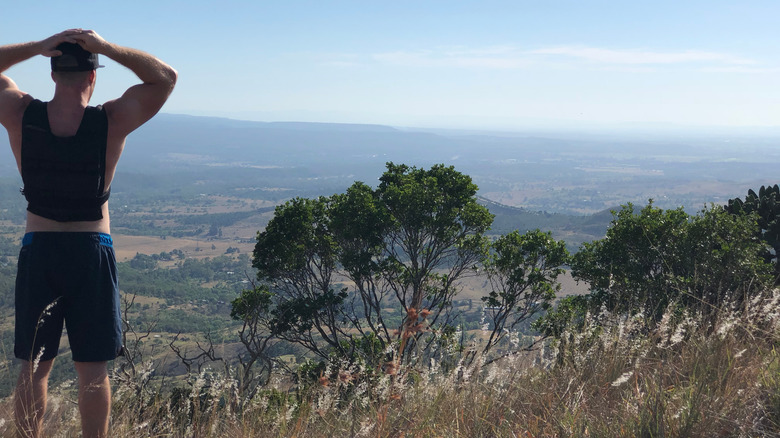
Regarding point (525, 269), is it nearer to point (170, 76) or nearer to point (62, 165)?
point (170, 76)

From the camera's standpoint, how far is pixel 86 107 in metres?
2.76

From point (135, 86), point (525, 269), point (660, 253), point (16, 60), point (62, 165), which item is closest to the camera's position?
point (62, 165)

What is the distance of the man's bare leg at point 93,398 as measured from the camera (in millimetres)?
2725

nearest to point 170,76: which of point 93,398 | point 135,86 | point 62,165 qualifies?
point 135,86

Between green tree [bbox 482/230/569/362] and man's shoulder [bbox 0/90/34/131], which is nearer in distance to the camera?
man's shoulder [bbox 0/90/34/131]

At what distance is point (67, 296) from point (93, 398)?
1.73 feet

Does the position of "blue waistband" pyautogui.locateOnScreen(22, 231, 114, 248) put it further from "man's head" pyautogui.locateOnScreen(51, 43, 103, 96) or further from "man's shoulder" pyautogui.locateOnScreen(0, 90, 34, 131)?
"man's head" pyautogui.locateOnScreen(51, 43, 103, 96)

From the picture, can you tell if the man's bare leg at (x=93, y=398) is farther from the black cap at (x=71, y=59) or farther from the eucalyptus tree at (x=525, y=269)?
the eucalyptus tree at (x=525, y=269)

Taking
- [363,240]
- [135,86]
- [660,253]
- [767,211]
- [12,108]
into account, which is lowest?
[363,240]

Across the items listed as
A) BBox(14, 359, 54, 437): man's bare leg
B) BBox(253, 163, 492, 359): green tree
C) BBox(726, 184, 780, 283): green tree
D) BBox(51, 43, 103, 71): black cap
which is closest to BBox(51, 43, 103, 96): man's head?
BBox(51, 43, 103, 71): black cap

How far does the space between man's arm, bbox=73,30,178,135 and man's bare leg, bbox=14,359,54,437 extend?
1.28m

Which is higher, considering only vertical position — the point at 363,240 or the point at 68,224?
the point at 68,224

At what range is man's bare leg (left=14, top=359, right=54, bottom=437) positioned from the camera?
2664 mm

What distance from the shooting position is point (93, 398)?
274 cm
